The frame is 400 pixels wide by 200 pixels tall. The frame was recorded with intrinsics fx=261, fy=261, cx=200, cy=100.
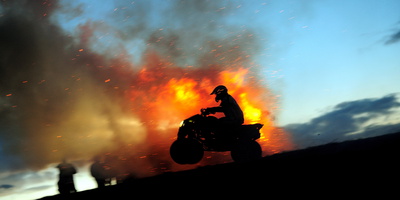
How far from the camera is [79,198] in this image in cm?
346

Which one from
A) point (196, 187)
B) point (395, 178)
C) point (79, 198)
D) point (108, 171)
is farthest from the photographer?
point (108, 171)

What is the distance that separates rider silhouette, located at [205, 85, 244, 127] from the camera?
24.3 ft

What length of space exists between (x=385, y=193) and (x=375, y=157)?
104cm

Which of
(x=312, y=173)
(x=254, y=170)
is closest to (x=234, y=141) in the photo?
(x=254, y=170)

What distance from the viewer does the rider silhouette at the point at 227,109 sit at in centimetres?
741

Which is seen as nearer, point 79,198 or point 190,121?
point 79,198

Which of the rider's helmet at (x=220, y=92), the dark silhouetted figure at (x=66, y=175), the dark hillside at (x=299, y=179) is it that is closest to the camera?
the dark hillside at (x=299, y=179)

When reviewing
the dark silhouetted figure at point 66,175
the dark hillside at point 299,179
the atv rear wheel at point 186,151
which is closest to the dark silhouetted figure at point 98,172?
the dark silhouetted figure at point 66,175

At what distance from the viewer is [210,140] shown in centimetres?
759

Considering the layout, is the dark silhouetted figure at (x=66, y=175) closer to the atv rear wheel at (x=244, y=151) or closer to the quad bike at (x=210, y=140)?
the quad bike at (x=210, y=140)

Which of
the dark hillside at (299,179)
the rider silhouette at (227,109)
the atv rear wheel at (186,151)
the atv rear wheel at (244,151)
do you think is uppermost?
the rider silhouette at (227,109)

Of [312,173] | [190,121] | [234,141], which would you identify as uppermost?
[190,121]

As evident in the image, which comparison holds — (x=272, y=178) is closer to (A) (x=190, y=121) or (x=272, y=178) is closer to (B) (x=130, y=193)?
(B) (x=130, y=193)

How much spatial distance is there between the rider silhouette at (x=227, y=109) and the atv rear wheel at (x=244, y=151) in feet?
2.08
